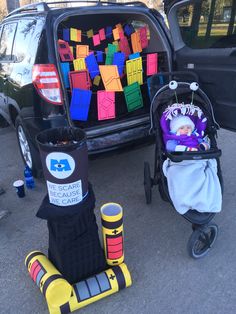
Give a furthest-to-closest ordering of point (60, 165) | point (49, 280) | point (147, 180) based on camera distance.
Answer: point (147, 180), point (49, 280), point (60, 165)

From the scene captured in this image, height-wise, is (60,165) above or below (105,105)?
above

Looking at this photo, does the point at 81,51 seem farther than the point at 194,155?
Yes

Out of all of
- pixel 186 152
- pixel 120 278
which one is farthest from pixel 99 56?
pixel 120 278

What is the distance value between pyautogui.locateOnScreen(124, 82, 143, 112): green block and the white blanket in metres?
1.27

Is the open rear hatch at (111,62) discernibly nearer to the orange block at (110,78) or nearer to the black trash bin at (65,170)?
the orange block at (110,78)

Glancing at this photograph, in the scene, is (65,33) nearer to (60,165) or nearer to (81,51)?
(81,51)

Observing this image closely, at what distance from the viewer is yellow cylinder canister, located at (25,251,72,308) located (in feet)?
6.52

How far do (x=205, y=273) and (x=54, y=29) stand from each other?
233 centimetres

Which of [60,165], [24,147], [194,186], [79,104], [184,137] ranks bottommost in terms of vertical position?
[24,147]

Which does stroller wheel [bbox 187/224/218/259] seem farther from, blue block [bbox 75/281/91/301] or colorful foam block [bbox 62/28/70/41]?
colorful foam block [bbox 62/28/70/41]

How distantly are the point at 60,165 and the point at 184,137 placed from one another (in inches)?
49.0

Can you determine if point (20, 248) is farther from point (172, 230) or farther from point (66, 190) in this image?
point (172, 230)

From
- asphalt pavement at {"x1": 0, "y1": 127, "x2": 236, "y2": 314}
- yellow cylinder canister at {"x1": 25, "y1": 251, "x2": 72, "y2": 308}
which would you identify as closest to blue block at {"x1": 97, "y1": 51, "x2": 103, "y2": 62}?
asphalt pavement at {"x1": 0, "y1": 127, "x2": 236, "y2": 314}

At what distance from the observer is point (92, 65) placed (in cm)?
342
